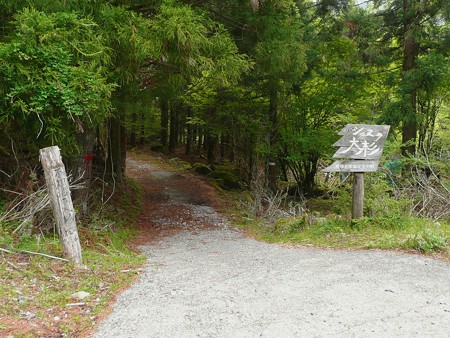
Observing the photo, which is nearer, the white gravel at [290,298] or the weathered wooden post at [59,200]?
the white gravel at [290,298]

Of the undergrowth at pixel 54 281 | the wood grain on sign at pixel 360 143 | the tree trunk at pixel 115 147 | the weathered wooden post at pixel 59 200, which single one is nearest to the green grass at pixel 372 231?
the wood grain on sign at pixel 360 143

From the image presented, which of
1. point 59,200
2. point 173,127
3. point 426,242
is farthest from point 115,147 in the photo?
point 173,127

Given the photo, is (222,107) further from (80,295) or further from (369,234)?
(80,295)

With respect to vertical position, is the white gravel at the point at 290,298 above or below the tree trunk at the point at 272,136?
below

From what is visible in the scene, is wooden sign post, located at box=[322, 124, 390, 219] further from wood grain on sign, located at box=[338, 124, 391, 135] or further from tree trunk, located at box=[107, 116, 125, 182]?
tree trunk, located at box=[107, 116, 125, 182]

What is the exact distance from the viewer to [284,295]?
3.87 meters

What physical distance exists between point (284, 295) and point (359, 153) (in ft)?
11.0

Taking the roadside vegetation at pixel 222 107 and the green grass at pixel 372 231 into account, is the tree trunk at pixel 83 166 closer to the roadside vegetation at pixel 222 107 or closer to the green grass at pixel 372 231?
the roadside vegetation at pixel 222 107

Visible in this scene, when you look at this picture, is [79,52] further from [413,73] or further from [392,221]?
[413,73]

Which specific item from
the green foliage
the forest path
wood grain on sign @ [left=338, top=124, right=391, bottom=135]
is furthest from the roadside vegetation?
wood grain on sign @ [left=338, top=124, right=391, bottom=135]

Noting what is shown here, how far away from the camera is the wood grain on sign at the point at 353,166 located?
622 centimetres

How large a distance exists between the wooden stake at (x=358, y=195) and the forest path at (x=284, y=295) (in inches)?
45.1

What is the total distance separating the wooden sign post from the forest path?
4.21 feet

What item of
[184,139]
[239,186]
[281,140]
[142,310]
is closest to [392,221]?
[142,310]
